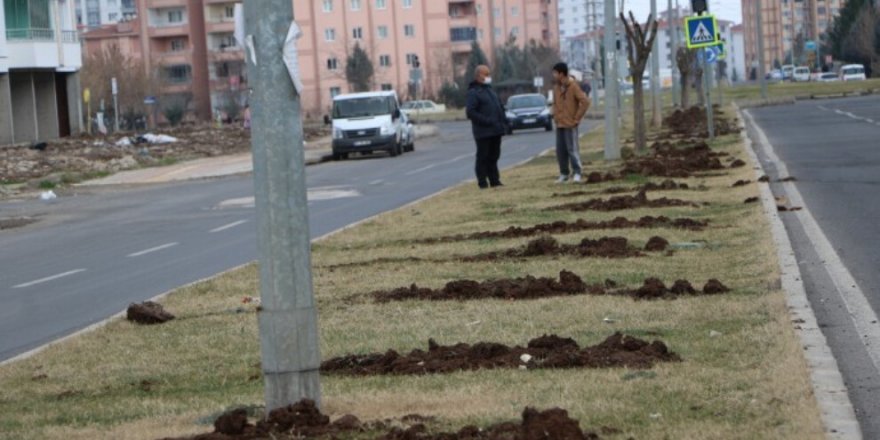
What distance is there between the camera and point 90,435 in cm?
727

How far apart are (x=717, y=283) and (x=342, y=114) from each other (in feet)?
126

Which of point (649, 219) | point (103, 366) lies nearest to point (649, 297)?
point (103, 366)

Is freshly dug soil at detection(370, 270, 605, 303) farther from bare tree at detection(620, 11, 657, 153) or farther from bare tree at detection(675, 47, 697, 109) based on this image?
bare tree at detection(675, 47, 697, 109)

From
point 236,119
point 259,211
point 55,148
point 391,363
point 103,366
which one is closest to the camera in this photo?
point 259,211

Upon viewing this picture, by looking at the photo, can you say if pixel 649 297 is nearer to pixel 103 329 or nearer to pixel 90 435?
pixel 103 329

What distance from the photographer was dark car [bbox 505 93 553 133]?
6369 cm

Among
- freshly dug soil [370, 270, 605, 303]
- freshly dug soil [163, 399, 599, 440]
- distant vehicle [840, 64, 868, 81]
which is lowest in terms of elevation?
freshly dug soil [370, 270, 605, 303]

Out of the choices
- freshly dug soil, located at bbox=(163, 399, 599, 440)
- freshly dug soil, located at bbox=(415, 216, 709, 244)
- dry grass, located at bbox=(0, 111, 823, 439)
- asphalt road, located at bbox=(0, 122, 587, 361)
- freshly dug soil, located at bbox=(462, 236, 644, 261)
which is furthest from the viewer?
freshly dug soil, located at bbox=(415, 216, 709, 244)

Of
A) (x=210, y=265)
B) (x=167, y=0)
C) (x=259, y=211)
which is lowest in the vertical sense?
(x=210, y=265)

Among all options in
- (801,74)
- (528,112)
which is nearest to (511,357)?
(528,112)

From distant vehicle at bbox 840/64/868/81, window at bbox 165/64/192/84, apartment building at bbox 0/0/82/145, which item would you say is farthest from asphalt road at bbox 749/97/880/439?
window at bbox 165/64/192/84

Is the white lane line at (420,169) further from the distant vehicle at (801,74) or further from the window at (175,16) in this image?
the distant vehicle at (801,74)

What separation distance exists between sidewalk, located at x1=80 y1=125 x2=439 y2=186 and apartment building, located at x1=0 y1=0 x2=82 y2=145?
556 inches

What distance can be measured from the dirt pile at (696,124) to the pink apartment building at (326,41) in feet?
232
